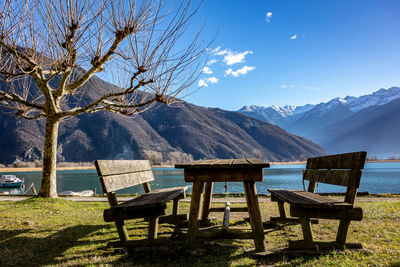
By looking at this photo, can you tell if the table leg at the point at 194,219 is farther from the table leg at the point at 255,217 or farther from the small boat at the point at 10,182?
the small boat at the point at 10,182

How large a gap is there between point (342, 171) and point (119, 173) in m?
3.22

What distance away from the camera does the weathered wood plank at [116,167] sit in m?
3.53

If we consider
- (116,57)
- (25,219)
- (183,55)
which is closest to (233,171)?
(183,55)

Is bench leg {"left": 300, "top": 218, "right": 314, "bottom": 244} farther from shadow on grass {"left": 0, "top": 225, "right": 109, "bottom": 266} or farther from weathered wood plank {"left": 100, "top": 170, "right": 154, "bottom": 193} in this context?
shadow on grass {"left": 0, "top": 225, "right": 109, "bottom": 266}

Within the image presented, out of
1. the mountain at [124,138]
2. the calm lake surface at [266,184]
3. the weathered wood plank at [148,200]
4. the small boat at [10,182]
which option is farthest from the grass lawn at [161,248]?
the mountain at [124,138]

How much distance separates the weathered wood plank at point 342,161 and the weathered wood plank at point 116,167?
3.22m

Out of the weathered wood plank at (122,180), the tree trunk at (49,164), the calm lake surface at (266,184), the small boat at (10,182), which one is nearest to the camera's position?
the weathered wood plank at (122,180)

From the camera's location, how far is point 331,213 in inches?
127

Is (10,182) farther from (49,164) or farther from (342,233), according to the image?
(342,233)

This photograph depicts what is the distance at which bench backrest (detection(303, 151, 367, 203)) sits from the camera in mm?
3227

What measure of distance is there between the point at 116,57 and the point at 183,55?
2.29 m

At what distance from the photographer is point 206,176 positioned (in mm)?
3600

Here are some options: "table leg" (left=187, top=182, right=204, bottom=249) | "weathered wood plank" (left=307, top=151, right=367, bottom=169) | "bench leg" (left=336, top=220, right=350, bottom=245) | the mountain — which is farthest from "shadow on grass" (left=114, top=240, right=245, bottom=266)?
the mountain

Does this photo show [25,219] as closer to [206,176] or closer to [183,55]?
[206,176]
